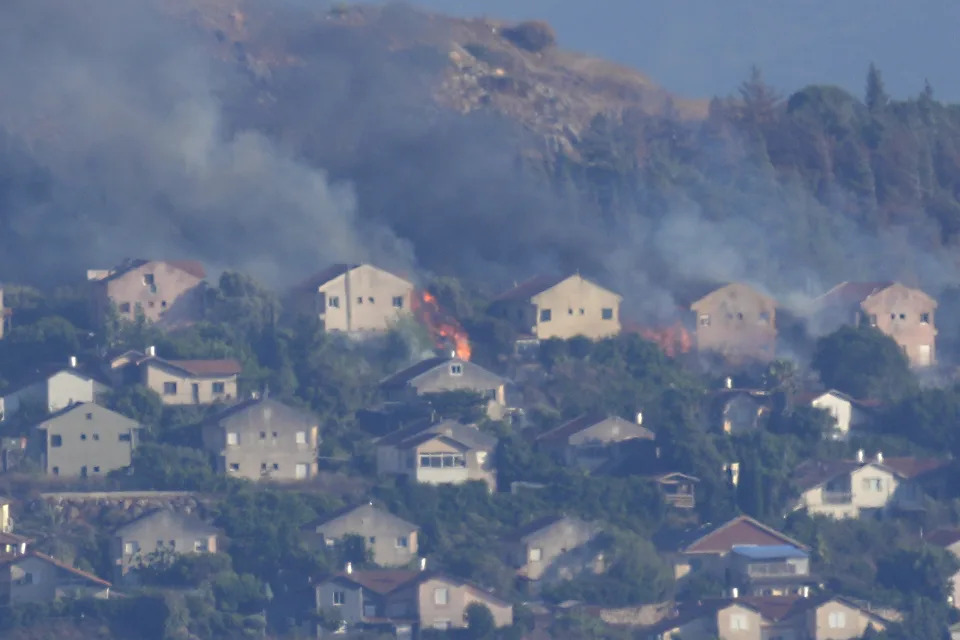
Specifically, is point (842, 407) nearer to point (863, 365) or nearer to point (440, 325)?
point (863, 365)

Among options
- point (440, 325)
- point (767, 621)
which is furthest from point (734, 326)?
point (767, 621)

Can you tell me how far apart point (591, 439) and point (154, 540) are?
10096 millimetres

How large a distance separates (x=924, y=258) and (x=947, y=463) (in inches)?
795

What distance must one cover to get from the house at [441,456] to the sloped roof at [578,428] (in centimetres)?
178

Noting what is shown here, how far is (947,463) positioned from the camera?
66312mm

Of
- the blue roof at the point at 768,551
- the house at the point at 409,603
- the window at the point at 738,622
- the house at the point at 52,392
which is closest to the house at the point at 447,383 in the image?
the house at the point at 52,392

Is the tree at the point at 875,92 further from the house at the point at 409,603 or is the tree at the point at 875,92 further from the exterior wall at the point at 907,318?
the house at the point at 409,603

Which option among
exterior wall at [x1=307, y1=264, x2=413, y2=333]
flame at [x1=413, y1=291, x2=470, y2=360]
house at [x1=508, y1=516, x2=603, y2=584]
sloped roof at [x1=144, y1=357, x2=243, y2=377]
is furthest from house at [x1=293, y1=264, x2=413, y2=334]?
house at [x1=508, y1=516, x2=603, y2=584]

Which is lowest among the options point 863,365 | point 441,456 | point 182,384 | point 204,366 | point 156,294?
point 441,456

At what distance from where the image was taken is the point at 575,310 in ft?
243

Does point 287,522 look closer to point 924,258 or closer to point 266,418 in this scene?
point 266,418

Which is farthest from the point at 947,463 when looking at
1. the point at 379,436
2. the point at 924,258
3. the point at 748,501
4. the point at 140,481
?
the point at 924,258

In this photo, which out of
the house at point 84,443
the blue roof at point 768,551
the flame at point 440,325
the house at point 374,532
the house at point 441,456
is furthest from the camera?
the flame at point 440,325

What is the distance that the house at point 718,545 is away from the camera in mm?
60438
